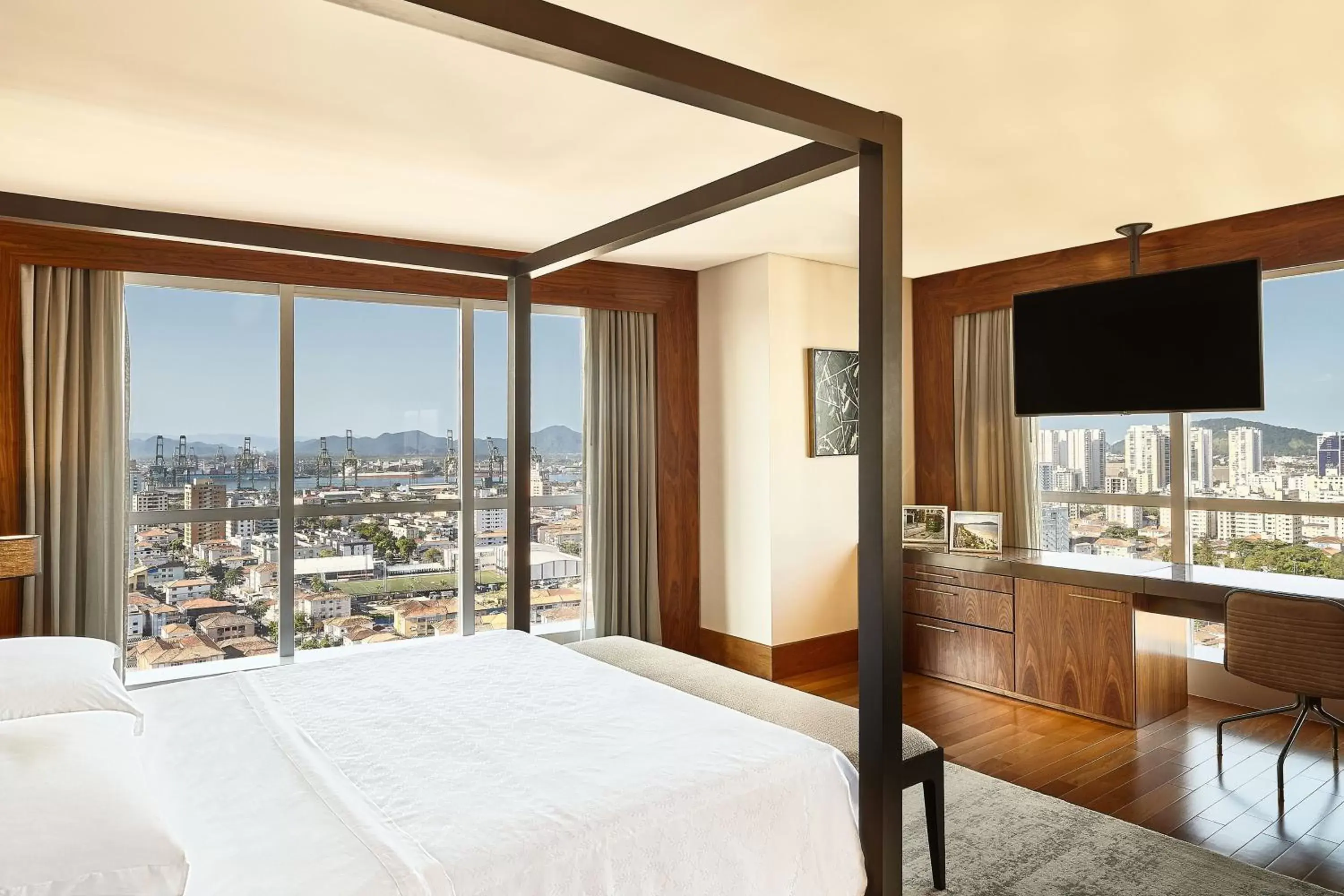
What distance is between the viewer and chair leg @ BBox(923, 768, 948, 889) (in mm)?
2619

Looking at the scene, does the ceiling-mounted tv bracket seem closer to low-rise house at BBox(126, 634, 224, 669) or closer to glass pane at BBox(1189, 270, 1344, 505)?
glass pane at BBox(1189, 270, 1344, 505)

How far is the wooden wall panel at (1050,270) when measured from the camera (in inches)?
163

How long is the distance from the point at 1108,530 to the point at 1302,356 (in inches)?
53.5

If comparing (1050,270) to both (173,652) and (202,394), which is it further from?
(173,652)

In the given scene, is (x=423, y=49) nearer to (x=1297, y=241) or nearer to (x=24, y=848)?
(x=24, y=848)

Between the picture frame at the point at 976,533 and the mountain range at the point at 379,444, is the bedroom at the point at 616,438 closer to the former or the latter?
the mountain range at the point at 379,444

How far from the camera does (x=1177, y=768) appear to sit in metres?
3.71

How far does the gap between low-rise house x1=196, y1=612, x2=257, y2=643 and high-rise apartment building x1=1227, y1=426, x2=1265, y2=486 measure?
518 cm

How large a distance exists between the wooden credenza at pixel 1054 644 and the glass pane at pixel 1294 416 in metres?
0.88

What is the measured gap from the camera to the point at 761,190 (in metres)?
2.54

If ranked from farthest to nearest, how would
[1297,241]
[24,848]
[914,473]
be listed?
1. [914,473]
2. [1297,241]
3. [24,848]

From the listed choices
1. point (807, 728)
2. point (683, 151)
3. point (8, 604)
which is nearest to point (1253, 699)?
point (807, 728)

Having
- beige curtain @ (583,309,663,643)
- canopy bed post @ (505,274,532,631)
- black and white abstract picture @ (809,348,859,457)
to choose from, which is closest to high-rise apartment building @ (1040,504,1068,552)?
black and white abstract picture @ (809,348,859,457)

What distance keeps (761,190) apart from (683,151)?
78cm
